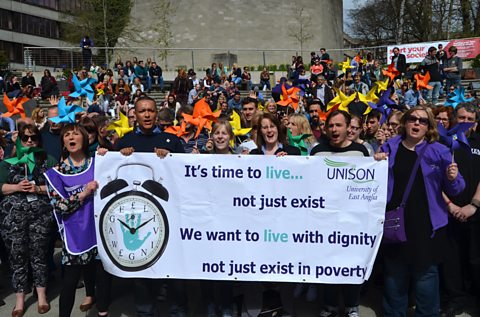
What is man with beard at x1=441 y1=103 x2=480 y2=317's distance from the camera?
4602mm

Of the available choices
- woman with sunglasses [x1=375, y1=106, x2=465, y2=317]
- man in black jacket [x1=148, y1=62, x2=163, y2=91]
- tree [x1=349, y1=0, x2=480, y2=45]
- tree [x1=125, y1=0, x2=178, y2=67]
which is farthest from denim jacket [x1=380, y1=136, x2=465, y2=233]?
tree [x1=349, y1=0, x2=480, y2=45]

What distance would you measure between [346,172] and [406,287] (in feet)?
3.69

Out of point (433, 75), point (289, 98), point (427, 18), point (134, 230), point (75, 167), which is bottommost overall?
point (134, 230)

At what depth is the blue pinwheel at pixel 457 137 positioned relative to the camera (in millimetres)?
4488

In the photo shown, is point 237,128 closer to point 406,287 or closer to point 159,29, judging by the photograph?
point 406,287

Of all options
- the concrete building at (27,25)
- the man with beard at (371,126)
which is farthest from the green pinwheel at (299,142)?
the concrete building at (27,25)

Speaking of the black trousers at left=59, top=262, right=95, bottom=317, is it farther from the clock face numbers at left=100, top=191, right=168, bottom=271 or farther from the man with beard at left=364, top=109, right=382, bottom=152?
the man with beard at left=364, top=109, right=382, bottom=152

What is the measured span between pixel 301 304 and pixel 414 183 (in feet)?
5.95

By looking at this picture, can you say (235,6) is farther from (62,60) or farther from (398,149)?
(398,149)

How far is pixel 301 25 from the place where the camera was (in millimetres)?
42156

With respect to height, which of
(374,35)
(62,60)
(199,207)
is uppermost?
(374,35)

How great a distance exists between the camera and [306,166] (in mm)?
4461

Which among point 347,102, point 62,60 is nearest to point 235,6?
point 62,60

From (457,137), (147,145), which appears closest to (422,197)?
(457,137)
